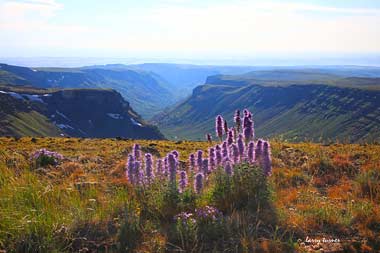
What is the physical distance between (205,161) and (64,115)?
576 ft

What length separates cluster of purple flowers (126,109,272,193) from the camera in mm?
6082

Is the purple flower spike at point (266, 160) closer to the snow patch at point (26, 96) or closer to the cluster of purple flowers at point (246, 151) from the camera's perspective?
the cluster of purple flowers at point (246, 151)

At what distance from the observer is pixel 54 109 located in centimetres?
17125

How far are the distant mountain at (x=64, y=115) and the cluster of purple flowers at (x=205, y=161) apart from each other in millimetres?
123428

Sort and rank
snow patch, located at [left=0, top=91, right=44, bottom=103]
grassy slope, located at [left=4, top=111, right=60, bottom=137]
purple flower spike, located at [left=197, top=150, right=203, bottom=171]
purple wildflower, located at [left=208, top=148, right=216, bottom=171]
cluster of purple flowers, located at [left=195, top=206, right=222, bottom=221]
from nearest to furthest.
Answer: cluster of purple flowers, located at [left=195, top=206, right=222, bottom=221] < purple flower spike, located at [left=197, top=150, right=203, bottom=171] < purple wildflower, located at [left=208, top=148, right=216, bottom=171] < grassy slope, located at [left=4, top=111, right=60, bottom=137] < snow patch, located at [left=0, top=91, right=44, bottom=103]

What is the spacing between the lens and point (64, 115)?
173500 millimetres

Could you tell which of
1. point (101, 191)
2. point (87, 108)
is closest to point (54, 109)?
point (87, 108)

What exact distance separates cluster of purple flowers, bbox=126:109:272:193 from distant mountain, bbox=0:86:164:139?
12343cm

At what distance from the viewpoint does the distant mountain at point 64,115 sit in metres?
138

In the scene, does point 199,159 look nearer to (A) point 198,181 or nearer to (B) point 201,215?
(A) point 198,181

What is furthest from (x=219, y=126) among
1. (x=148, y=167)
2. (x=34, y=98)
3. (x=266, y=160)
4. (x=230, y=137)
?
(x=34, y=98)

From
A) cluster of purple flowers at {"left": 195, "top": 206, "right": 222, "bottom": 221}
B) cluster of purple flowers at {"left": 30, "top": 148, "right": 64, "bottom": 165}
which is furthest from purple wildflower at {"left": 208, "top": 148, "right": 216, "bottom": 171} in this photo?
cluster of purple flowers at {"left": 30, "top": 148, "right": 64, "bottom": 165}

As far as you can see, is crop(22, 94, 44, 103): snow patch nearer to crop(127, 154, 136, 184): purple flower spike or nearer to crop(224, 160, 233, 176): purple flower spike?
crop(127, 154, 136, 184): purple flower spike

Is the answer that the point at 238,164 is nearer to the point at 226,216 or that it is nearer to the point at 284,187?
the point at 226,216
